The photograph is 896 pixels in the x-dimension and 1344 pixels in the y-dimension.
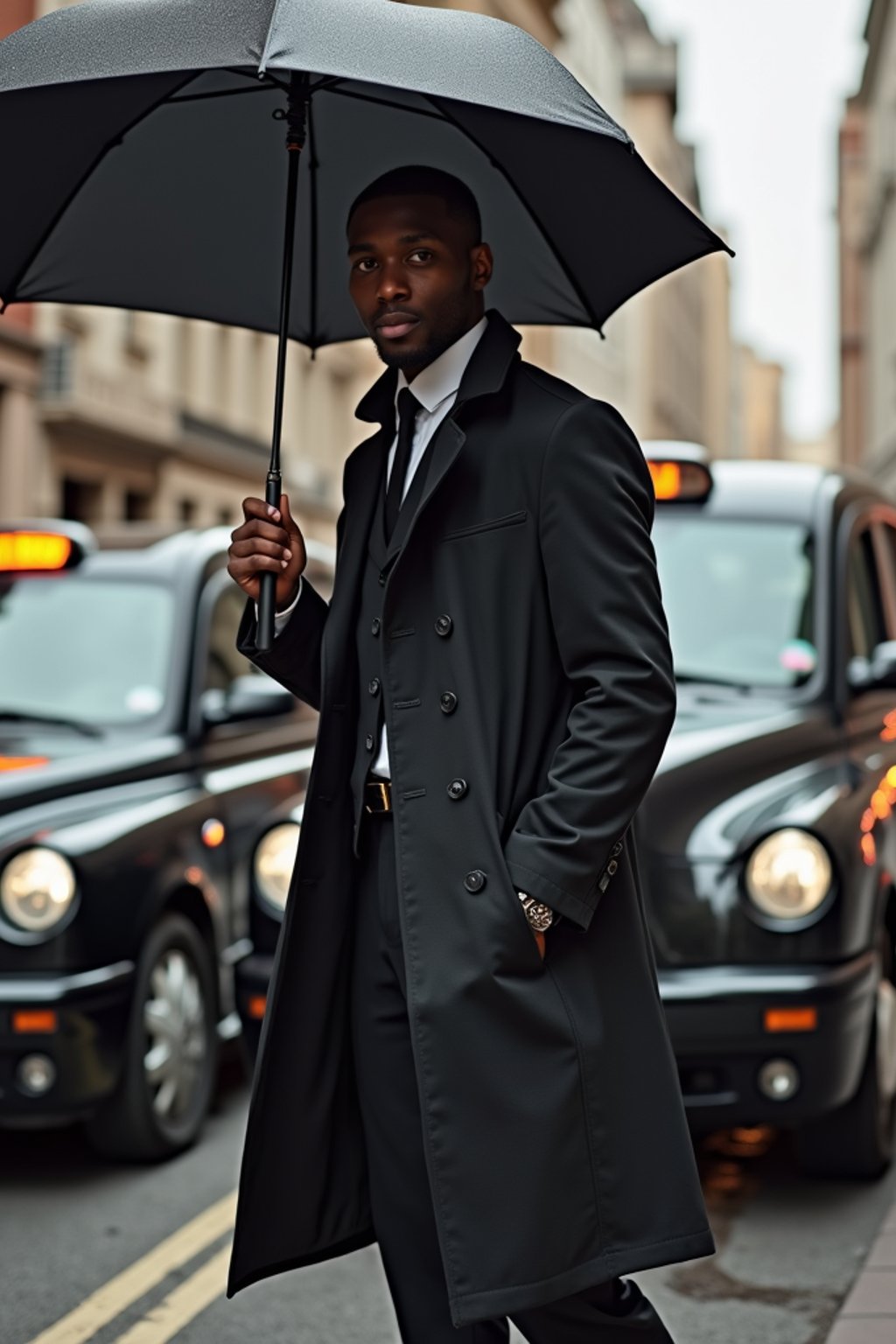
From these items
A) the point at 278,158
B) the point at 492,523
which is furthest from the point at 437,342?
the point at 278,158

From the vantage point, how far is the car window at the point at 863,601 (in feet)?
20.2

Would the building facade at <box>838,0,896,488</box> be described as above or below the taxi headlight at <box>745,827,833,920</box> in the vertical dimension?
above

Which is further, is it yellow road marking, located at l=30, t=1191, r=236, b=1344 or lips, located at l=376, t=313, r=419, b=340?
yellow road marking, located at l=30, t=1191, r=236, b=1344

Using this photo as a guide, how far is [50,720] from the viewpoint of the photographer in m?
6.31

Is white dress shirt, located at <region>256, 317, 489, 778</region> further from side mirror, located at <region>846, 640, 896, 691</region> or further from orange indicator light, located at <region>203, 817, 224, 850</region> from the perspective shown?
orange indicator light, located at <region>203, 817, 224, 850</region>

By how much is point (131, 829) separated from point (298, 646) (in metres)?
2.70

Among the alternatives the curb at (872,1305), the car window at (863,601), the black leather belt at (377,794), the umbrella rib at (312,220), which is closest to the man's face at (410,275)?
the black leather belt at (377,794)

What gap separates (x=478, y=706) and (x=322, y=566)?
5.30m

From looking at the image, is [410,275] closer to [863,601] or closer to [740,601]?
[740,601]

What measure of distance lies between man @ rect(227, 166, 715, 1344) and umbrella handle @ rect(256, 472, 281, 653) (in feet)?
0.12

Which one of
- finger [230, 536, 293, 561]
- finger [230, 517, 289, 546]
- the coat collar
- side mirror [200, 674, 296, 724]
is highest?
the coat collar

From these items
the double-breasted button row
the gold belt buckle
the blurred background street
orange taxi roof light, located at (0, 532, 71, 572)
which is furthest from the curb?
orange taxi roof light, located at (0, 532, 71, 572)

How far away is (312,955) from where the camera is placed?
2.91m

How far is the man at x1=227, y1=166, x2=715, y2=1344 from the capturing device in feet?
8.81
